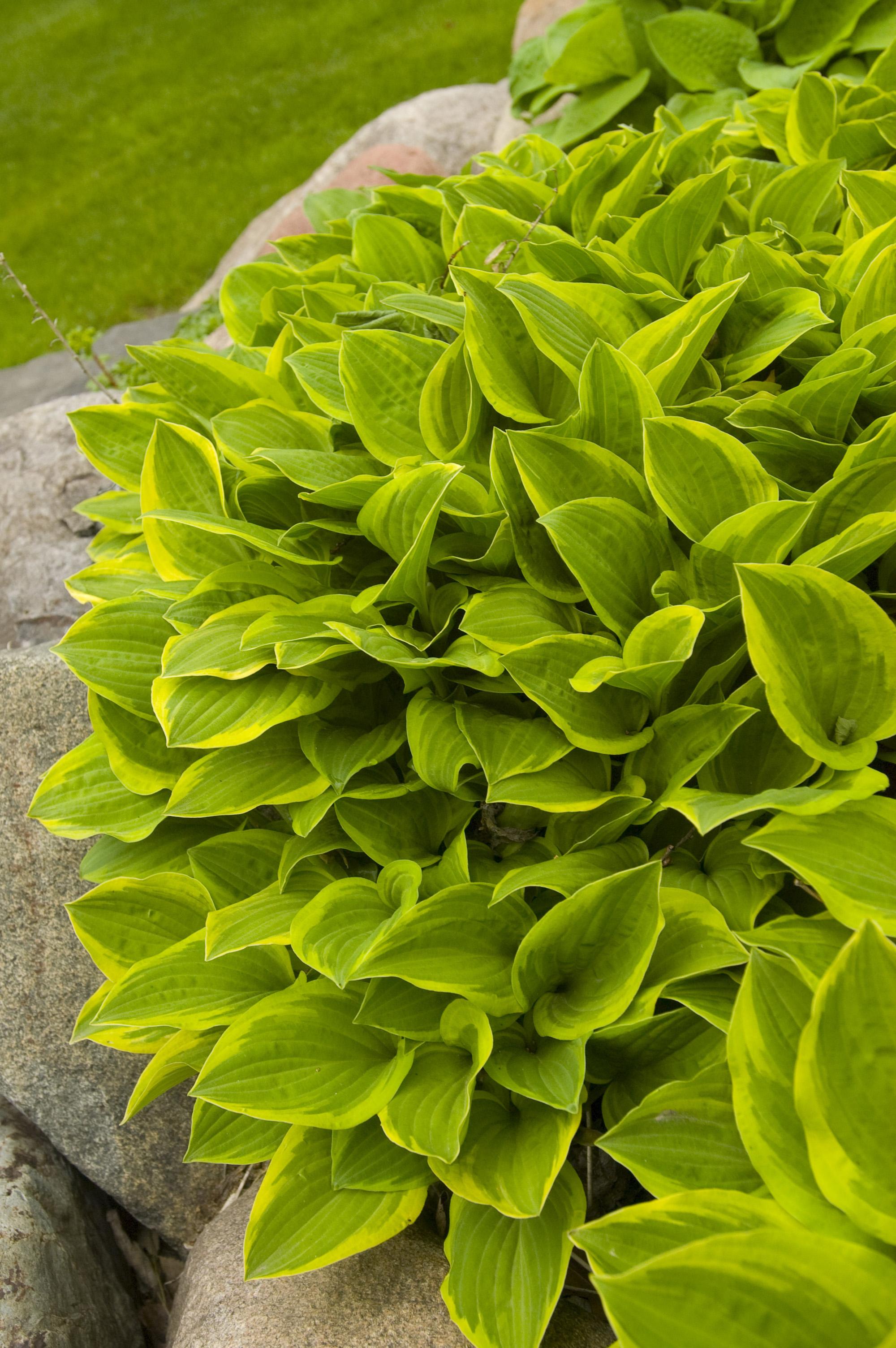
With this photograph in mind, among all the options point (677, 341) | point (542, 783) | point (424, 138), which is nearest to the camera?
point (542, 783)

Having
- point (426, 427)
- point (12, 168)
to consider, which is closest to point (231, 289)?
point (426, 427)

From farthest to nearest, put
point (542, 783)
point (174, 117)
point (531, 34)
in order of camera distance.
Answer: point (174, 117) → point (531, 34) → point (542, 783)

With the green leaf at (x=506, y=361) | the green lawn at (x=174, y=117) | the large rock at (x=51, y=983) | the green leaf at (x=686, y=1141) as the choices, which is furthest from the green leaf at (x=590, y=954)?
the green lawn at (x=174, y=117)

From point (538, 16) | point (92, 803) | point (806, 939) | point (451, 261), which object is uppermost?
point (451, 261)

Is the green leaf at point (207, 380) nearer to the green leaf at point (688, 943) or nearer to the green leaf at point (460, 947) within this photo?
the green leaf at point (460, 947)

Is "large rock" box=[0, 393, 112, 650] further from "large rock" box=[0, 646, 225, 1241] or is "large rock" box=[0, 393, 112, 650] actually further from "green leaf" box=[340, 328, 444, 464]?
"green leaf" box=[340, 328, 444, 464]

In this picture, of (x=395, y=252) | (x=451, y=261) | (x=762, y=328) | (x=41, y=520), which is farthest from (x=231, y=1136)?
(x=41, y=520)

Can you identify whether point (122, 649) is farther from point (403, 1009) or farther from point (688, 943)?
point (688, 943)
